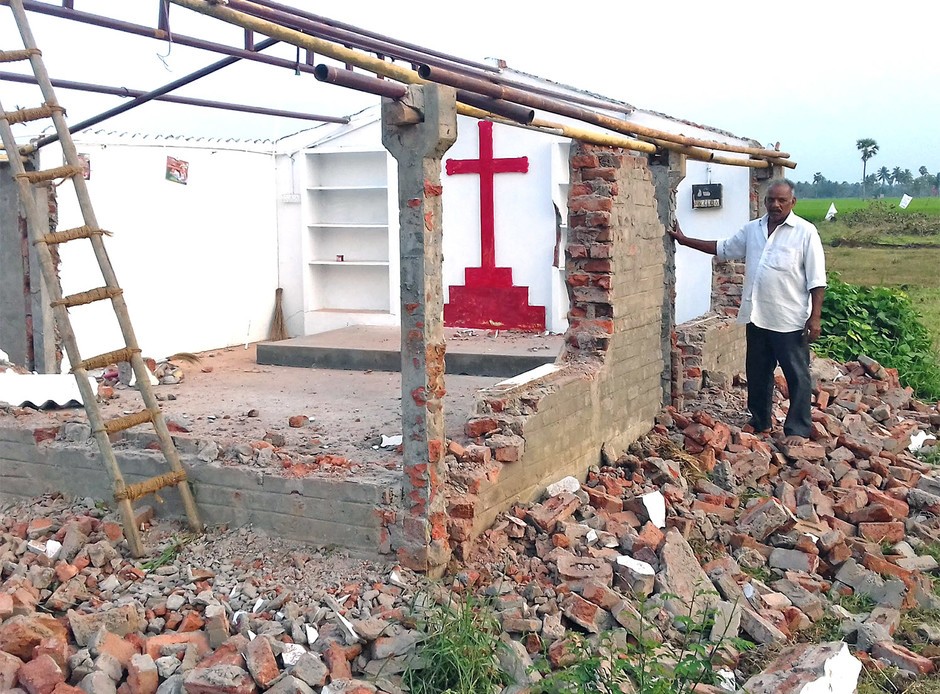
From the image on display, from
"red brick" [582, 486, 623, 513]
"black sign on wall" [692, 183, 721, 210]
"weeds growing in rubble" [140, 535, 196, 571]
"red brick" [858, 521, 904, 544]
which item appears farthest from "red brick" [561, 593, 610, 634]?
"black sign on wall" [692, 183, 721, 210]

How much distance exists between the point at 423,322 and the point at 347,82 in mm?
1181

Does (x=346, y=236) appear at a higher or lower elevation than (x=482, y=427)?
higher

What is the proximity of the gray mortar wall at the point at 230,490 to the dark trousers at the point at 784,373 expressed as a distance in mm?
3463

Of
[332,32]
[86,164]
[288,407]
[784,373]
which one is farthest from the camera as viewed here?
[86,164]

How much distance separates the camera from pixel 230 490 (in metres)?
5.26

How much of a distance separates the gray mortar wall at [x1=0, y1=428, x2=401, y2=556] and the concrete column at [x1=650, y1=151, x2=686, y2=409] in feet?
11.5

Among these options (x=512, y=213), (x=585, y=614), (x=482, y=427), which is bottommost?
(x=585, y=614)

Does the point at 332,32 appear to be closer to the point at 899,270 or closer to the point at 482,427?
the point at 482,427

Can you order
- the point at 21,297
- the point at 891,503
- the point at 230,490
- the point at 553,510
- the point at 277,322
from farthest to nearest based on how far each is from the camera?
the point at 277,322 < the point at 21,297 < the point at 891,503 < the point at 553,510 < the point at 230,490

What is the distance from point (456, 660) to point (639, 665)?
0.79 m

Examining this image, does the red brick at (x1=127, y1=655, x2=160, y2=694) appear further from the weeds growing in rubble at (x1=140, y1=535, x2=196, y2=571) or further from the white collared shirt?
the white collared shirt

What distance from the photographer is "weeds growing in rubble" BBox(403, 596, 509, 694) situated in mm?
3895

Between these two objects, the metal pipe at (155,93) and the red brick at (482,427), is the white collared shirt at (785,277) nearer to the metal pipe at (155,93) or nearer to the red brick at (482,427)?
the red brick at (482,427)

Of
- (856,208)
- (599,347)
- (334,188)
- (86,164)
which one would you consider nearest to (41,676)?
(599,347)
